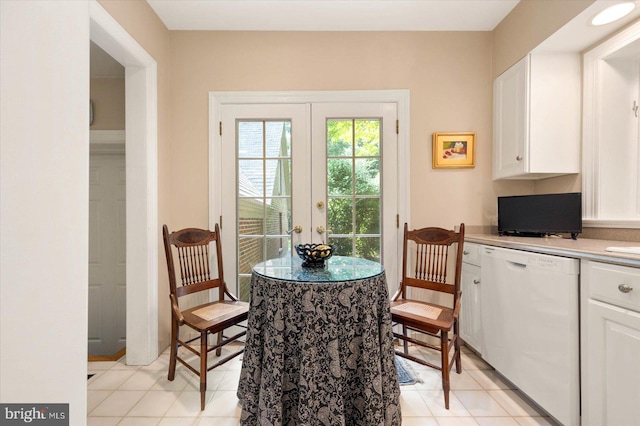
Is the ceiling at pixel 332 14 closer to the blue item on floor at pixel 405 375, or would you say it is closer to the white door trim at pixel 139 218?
the white door trim at pixel 139 218

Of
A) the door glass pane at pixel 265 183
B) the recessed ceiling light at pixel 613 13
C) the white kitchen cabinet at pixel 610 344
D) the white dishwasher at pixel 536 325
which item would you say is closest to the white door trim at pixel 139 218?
the door glass pane at pixel 265 183

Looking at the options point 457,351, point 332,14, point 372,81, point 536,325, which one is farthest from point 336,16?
point 457,351

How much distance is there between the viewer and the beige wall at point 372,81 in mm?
2438

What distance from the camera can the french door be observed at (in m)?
2.44

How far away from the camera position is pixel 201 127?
2449 mm

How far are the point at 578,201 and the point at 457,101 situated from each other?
3.95 ft

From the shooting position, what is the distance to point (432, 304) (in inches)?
78.3

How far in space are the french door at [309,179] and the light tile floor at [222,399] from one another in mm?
790

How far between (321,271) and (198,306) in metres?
1.01

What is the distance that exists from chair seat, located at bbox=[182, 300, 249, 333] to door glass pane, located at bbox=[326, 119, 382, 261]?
962 mm

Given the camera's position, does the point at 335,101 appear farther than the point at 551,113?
Yes

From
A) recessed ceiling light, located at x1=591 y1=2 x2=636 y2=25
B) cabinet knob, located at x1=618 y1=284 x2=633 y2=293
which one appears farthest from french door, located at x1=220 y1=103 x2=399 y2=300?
cabinet knob, located at x1=618 y1=284 x2=633 y2=293

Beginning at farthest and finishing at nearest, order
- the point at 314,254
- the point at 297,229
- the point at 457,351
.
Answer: the point at 297,229
the point at 457,351
the point at 314,254

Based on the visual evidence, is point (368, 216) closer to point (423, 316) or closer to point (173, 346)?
point (423, 316)
